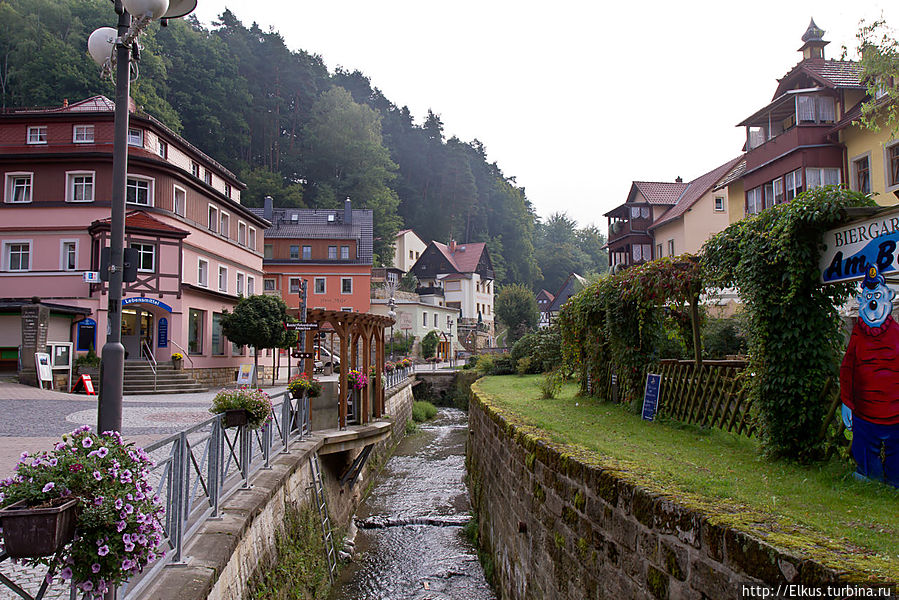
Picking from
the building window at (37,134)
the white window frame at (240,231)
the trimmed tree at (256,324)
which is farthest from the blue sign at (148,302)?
the building window at (37,134)

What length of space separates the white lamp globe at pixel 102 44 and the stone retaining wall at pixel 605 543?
6.99m

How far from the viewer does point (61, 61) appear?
4944cm

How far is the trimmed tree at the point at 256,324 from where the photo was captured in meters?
27.7

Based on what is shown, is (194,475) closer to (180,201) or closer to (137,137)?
(180,201)

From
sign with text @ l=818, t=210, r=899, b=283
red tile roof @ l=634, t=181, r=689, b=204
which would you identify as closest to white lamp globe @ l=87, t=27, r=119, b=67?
sign with text @ l=818, t=210, r=899, b=283

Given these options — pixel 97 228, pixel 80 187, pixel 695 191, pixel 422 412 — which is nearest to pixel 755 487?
pixel 422 412

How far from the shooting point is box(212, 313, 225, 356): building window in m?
31.1

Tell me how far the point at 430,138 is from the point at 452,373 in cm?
5680

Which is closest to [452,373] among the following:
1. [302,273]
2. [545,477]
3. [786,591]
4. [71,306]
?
[302,273]

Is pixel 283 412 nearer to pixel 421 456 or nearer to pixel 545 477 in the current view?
pixel 545 477

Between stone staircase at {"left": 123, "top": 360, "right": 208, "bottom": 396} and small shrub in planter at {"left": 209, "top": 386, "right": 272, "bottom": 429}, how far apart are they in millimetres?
17831

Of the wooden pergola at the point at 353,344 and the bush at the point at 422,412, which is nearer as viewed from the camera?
the wooden pergola at the point at 353,344

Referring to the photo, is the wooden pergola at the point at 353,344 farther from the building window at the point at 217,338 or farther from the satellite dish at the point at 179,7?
the building window at the point at 217,338

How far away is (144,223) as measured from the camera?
88.1ft
